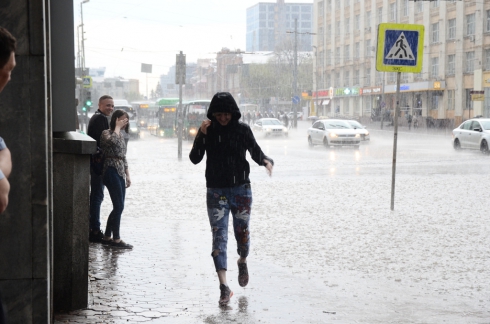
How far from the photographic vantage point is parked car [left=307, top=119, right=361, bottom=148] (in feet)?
117

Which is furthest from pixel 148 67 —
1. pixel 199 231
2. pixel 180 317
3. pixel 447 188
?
pixel 180 317

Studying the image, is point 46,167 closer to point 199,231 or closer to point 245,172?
point 245,172

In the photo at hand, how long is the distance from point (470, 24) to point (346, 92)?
27223mm

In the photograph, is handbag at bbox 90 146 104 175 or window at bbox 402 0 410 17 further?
window at bbox 402 0 410 17

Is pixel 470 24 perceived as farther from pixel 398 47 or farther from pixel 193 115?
pixel 398 47

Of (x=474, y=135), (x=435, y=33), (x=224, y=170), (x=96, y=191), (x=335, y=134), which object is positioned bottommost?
(x=335, y=134)

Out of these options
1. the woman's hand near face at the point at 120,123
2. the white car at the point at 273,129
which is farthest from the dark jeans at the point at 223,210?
the white car at the point at 273,129

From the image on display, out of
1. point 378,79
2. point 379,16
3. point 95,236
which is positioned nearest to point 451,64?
point 378,79

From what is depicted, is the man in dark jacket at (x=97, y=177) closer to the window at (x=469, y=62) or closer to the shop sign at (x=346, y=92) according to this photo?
the window at (x=469, y=62)

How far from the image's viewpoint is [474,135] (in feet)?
100

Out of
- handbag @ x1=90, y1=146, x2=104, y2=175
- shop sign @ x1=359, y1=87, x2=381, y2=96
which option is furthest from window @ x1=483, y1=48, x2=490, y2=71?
handbag @ x1=90, y1=146, x2=104, y2=175

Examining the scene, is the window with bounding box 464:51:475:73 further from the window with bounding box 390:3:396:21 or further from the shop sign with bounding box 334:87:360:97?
the shop sign with bounding box 334:87:360:97

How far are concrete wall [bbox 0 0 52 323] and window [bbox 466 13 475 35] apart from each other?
60431 mm

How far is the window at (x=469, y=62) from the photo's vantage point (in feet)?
200
